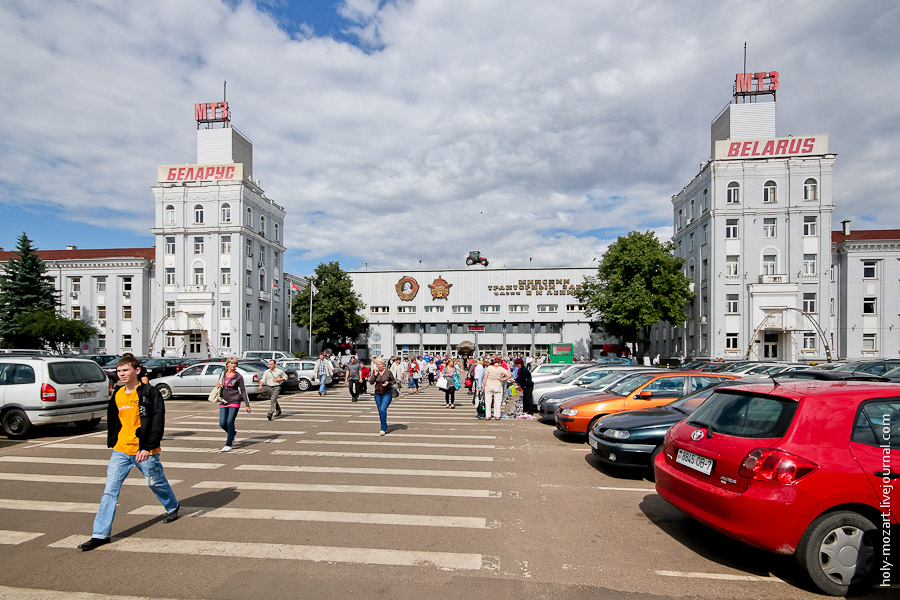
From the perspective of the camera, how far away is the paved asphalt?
432cm

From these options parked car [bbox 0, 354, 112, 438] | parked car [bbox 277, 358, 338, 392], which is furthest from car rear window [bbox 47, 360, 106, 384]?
parked car [bbox 277, 358, 338, 392]

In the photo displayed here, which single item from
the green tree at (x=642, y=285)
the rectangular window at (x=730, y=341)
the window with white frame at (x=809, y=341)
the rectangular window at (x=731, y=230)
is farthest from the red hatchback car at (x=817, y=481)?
the window with white frame at (x=809, y=341)

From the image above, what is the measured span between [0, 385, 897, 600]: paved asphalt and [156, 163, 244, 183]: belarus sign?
48.0 m

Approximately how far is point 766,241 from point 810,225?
3662mm

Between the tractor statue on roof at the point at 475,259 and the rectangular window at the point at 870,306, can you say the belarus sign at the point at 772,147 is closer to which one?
the rectangular window at the point at 870,306

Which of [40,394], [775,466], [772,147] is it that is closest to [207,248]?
[40,394]

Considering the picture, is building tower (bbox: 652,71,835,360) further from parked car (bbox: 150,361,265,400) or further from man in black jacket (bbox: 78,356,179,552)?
man in black jacket (bbox: 78,356,179,552)

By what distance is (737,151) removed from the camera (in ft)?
153

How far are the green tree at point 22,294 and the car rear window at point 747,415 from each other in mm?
52839

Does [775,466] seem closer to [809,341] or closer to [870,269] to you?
[809,341]

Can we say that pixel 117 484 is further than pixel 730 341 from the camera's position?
No

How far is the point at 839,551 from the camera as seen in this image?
4172 mm

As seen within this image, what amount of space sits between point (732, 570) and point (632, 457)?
10.1 feet

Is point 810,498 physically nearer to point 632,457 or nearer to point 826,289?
point 632,457
